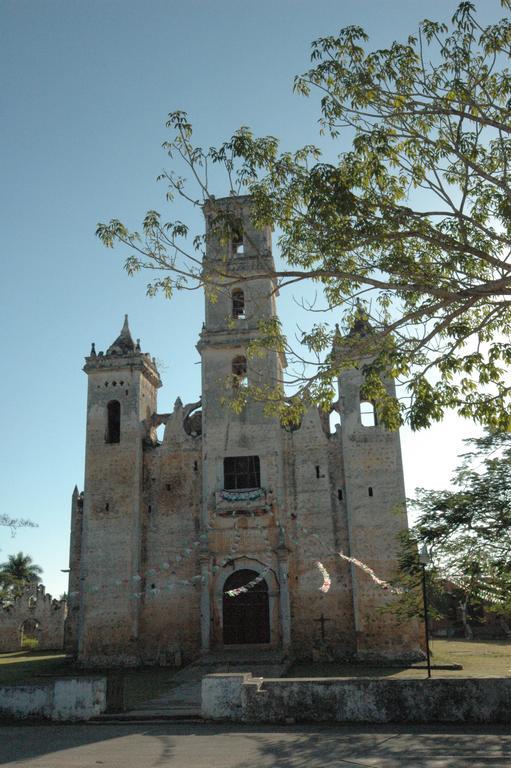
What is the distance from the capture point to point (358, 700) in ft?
33.6

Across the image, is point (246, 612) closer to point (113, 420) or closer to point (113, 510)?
point (113, 510)

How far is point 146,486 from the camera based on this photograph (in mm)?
26938

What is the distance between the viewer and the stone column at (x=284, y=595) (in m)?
23.4

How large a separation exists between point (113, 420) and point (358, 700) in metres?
19.2

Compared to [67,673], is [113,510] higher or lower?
higher

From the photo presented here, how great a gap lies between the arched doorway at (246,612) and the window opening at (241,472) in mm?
2935

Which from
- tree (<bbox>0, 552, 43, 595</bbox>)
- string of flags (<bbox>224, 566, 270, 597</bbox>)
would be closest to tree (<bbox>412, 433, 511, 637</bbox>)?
string of flags (<bbox>224, 566, 270, 597</bbox>)

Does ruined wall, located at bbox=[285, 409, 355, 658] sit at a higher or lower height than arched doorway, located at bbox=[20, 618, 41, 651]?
higher

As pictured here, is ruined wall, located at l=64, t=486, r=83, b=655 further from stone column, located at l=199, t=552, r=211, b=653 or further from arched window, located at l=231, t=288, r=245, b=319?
arched window, located at l=231, t=288, r=245, b=319

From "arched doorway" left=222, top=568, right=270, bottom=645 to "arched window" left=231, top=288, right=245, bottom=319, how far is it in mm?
9771

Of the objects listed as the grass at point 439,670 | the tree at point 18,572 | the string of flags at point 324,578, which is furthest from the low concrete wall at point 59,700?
the tree at point 18,572

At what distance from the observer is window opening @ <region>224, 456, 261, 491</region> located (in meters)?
25.5

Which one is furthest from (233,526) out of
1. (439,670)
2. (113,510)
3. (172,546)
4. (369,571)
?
(439,670)

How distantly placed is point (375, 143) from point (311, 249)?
2.03 m
